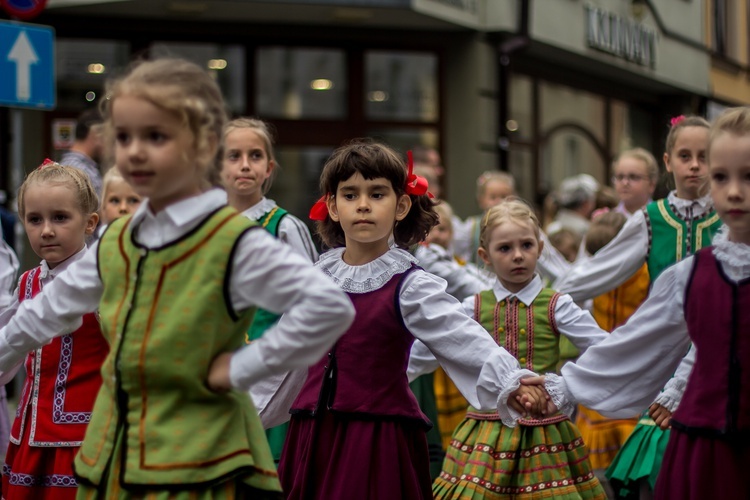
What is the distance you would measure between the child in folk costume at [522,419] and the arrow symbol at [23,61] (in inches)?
162

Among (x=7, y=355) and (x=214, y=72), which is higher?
(x=214, y=72)

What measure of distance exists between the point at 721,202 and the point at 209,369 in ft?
5.25

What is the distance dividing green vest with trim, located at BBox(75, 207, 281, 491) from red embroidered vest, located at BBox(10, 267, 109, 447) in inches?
52.5

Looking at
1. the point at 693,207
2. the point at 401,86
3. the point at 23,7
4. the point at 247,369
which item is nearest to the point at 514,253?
the point at 693,207

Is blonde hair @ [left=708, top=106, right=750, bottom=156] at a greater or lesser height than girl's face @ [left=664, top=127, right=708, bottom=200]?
lesser

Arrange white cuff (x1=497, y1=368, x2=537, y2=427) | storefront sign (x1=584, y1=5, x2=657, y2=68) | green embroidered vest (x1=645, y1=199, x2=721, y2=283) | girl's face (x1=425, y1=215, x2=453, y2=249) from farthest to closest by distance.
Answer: storefront sign (x1=584, y1=5, x2=657, y2=68) < girl's face (x1=425, y1=215, x2=453, y2=249) < green embroidered vest (x1=645, y1=199, x2=721, y2=283) < white cuff (x1=497, y1=368, x2=537, y2=427)

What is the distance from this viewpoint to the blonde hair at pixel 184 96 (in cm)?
347

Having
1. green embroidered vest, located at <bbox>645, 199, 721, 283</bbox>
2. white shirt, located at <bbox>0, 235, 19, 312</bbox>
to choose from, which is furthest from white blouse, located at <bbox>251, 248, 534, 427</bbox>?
green embroidered vest, located at <bbox>645, 199, 721, 283</bbox>

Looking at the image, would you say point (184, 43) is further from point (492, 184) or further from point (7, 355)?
point (7, 355)

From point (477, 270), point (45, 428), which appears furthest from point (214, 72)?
point (45, 428)

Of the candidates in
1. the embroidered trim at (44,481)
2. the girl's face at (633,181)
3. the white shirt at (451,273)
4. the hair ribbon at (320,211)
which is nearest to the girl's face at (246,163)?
the hair ribbon at (320,211)

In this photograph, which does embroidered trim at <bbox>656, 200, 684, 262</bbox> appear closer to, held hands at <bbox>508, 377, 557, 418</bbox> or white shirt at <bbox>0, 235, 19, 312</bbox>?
held hands at <bbox>508, 377, 557, 418</bbox>

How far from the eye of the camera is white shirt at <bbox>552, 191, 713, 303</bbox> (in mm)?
6668

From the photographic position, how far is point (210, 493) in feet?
11.5
